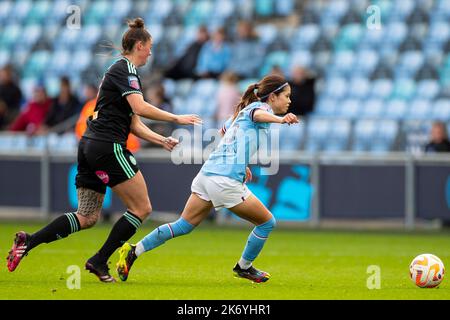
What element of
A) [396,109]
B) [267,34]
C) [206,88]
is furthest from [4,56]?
[396,109]

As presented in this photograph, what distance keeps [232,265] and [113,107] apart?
2769mm

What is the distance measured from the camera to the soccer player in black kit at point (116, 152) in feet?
28.8

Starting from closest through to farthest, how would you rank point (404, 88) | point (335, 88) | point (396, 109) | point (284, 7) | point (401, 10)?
point (396, 109) → point (404, 88) → point (335, 88) → point (401, 10) → point (284, 7)

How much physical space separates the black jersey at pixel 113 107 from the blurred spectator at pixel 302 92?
8464 mm

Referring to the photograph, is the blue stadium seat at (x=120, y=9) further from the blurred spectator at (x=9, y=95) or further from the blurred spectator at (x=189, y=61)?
the blurred spectator at (x=189, y=61)

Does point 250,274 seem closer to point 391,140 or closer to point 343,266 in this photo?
point 343,266

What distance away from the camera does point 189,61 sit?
64.5 ft

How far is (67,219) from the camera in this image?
9.12 m

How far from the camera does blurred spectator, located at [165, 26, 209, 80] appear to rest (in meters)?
19.3

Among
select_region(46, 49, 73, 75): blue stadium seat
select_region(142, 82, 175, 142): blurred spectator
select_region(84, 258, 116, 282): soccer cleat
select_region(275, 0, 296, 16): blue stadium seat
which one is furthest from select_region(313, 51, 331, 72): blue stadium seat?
select_region(84, 258, 116, 282): soccer cleat

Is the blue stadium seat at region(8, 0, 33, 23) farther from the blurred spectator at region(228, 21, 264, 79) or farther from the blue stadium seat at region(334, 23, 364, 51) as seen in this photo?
the blue stadium seat at region(334, 23, 364, 51)

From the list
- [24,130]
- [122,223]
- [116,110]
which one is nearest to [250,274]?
[122,223]

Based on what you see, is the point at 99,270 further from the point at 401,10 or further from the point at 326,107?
the point at 401,10

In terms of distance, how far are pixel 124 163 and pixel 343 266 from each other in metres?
3.19
